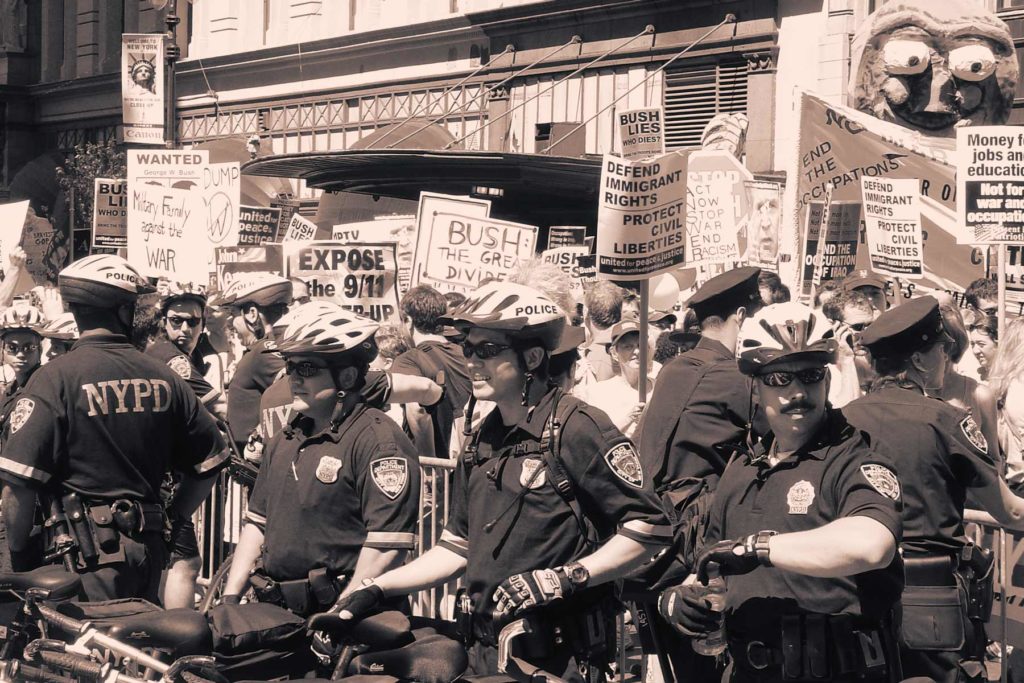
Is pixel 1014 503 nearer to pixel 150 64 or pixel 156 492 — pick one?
pixel 156 492

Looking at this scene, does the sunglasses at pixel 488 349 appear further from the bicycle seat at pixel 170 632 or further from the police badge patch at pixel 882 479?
Result: the bicycle seat at pixel 170 632

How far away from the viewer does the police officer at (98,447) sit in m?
6.47

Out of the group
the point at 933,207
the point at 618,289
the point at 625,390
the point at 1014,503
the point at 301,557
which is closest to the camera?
the point at 1014,503

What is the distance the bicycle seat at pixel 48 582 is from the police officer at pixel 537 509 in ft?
4.62

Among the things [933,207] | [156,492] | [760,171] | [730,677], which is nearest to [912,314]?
[730,677]

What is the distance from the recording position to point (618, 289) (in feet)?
42.1

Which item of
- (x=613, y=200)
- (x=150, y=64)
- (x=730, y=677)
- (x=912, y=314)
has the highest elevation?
(x=150, y=64)

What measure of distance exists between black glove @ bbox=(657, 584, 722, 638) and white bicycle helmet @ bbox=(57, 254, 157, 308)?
9.83 feet

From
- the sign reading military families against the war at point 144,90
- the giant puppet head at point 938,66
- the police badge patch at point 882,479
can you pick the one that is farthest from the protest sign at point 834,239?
the sign reading military families against the war at point 144,90

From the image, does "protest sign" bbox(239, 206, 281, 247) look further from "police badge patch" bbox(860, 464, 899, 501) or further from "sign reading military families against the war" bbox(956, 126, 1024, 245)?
"police badge patch" bbox(860, 464, 899, 501)

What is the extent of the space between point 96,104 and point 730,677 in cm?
3993

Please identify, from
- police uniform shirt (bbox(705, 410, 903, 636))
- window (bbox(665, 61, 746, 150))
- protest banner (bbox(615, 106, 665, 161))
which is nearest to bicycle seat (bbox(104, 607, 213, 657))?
police uniform shirt (bbox(705, 410, 903, 636))

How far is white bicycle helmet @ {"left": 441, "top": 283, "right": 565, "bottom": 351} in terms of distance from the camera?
4.97m

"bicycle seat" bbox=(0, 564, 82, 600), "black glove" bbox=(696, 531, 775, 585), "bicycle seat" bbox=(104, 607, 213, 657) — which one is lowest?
"bicycle seat" bbox=(104, 607, 213, 657)
